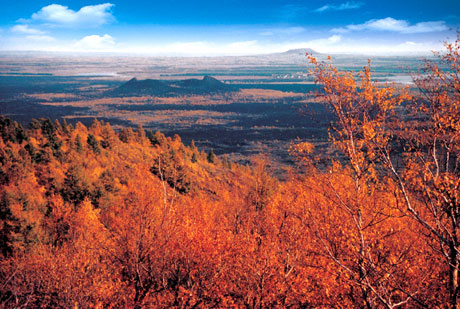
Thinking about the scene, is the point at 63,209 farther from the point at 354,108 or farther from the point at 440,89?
the point at 440,89

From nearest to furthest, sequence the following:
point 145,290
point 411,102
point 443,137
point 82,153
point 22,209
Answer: point 443,137 < point 411,102 < point 145,290 < point 22,209 < point 82,153

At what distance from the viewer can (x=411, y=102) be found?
34.6 feet

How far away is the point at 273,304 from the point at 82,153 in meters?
45.0

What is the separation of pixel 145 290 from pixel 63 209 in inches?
871

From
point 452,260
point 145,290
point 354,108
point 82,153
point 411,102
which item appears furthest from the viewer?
point 82,153

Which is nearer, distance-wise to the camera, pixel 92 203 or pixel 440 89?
pixel 440 89

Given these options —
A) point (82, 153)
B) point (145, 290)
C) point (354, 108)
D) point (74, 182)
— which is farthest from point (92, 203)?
point (354, 108)

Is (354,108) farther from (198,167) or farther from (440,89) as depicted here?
(198,167)

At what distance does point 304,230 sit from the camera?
58.7ft

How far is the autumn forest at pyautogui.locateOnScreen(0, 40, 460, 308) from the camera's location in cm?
900

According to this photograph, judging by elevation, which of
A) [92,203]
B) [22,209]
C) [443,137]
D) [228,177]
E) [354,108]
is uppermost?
[354,108]

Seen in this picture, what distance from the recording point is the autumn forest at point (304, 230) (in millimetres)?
9000

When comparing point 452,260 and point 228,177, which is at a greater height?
point 452,260

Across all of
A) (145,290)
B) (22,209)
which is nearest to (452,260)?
(145,290)
